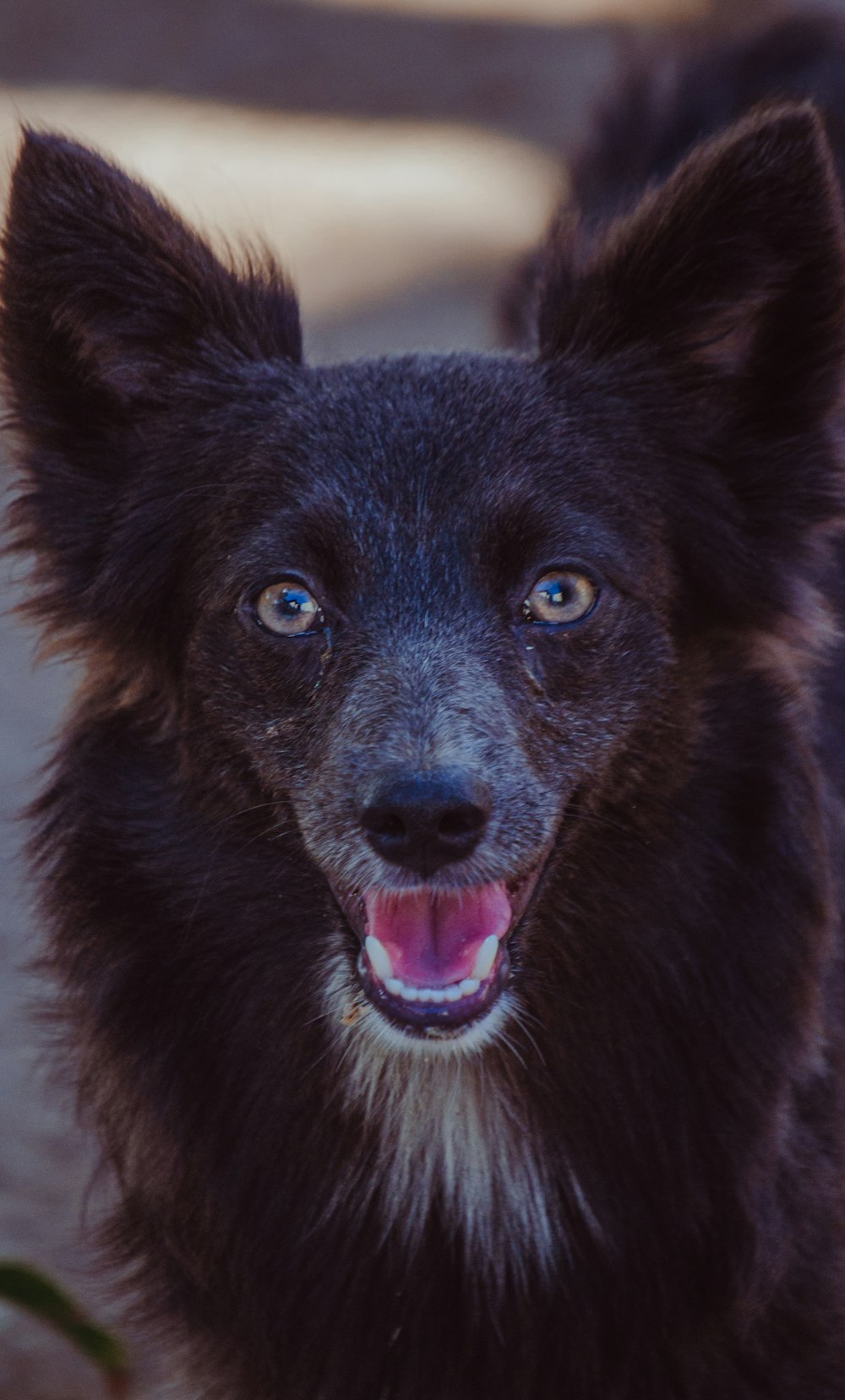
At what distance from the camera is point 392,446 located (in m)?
2.99

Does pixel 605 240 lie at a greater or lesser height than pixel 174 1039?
greater

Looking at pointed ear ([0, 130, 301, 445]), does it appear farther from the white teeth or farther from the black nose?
the white teeth

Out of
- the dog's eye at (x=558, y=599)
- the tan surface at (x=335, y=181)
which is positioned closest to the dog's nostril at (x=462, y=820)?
the dog's eye at (x=558, y=599)

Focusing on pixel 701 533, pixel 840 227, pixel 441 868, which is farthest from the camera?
pixel 701 533

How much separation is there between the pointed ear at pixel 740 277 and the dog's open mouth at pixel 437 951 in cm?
98

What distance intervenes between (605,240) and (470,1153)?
1.63 meters

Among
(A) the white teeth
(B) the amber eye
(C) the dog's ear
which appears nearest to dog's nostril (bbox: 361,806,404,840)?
(A) the white teeth

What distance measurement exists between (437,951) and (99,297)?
49.5 inches

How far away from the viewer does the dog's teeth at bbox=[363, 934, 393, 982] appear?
2801 millimetres

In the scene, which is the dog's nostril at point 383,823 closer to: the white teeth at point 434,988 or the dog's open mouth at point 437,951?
the dog's open mouth at point 437,951

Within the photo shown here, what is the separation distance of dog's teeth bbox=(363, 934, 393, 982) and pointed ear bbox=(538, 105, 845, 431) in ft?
3.70

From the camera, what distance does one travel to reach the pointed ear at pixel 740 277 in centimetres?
288

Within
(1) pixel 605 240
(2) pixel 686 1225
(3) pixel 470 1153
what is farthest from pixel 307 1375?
(1) pixel 605 240

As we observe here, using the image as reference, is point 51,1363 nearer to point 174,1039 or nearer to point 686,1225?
point 174,1039
